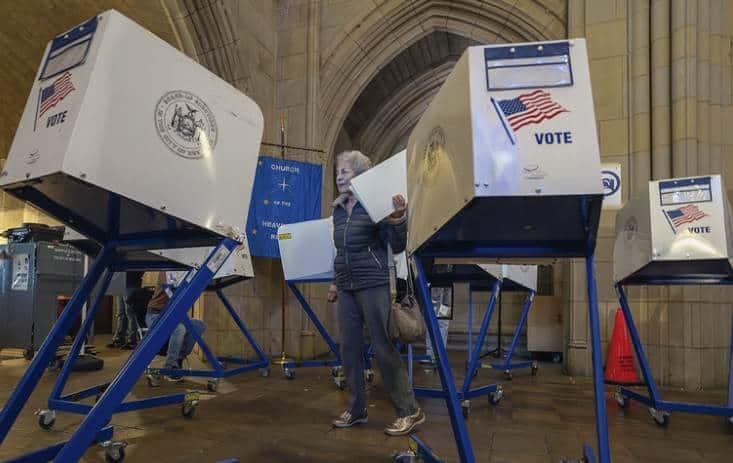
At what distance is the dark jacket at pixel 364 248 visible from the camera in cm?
268

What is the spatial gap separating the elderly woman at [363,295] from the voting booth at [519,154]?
88 cm

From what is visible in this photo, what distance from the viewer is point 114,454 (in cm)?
213

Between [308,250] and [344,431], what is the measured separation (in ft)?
5.93

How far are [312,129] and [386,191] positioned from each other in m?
3.90

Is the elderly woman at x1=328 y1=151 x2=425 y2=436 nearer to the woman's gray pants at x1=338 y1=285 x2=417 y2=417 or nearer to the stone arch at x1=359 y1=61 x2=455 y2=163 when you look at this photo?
the woman's gray pants at x1=338 y1=285 x2=417 y2=417

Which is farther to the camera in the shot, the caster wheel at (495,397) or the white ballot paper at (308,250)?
the white ballot paper at (308,250)

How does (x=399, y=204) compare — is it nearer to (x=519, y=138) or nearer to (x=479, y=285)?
(x=519, y=138)

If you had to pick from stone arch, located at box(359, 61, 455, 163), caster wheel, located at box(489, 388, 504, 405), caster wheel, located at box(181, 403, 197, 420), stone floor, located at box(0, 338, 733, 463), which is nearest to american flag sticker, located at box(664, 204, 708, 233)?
stone floor, located at box(0, 338, 733, 463)

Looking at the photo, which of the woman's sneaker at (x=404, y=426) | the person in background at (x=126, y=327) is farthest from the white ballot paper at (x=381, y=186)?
the person in background at (x=126, y=327)

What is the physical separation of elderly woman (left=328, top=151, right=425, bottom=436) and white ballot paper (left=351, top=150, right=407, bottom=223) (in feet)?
0.26

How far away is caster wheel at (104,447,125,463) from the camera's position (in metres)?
2.12

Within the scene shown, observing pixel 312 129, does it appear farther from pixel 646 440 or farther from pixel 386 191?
pixel 646 440

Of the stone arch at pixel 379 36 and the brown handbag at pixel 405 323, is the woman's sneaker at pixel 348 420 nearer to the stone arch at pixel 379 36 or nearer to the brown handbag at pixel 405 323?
the brown handbag at pixel 405 323

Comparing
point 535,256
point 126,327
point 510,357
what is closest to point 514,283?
point 510,357
